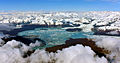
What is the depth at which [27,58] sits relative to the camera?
3309 cm

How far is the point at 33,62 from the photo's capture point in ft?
103

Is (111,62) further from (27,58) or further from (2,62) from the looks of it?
(2,62)

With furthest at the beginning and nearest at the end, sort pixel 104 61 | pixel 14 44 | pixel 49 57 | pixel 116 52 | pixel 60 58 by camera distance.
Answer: pixel 14 44
pixel 116 52
pixel 49 57
pixel 60 58
pixel 104 61

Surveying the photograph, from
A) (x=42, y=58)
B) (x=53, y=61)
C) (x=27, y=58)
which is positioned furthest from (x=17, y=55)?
(x=53, y=61)

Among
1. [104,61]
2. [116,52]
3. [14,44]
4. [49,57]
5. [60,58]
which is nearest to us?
[104,61]

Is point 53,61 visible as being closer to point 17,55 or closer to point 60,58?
point 60,58

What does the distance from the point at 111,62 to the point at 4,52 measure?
59.4ft

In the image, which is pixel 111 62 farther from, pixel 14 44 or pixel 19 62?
pixel 14 44

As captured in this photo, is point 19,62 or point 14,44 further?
point 14,44

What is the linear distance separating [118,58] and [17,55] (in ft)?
55.6

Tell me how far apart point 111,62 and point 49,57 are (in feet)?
33.8

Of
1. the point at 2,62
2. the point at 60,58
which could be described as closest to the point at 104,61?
the point at 60,58

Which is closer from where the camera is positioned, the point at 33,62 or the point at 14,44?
the point at 33,62

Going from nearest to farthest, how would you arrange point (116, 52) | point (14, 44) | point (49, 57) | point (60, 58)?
point (60, 58) → point (49, 57) → point (116, 52) → point (14, 44)
